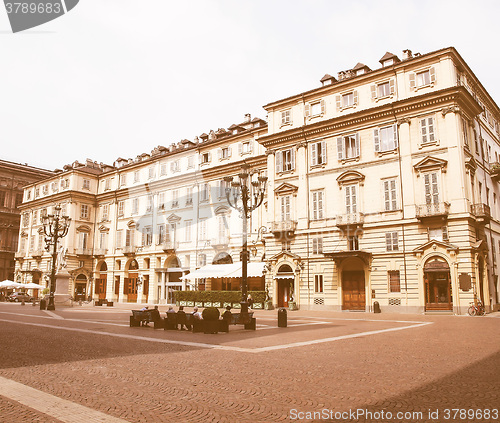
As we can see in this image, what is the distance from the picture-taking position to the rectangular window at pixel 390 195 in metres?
31.0

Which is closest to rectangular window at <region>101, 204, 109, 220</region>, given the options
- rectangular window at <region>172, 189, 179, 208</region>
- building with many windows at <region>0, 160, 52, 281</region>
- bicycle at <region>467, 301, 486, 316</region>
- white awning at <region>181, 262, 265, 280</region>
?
rectangular window at <region>172, 189, 179, 208</region>

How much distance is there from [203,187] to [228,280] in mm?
10749

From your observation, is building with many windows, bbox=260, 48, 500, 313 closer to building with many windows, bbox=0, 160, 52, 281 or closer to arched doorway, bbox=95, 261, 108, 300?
arched doorway, bbox=95, 261, 108, 300

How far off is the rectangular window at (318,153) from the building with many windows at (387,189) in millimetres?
93

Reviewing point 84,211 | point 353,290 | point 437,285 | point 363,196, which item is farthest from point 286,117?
point 84,211

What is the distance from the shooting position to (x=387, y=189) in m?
31.4

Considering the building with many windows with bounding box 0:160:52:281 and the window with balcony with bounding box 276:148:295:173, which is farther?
the building with many windows with bounding box 0:160:52:281

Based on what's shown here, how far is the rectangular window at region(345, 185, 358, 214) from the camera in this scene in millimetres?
33031

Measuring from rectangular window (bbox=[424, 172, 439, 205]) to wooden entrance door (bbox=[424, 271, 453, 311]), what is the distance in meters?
4.88

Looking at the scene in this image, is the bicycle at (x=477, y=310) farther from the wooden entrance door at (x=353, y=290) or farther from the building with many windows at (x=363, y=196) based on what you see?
the wooden entrance door at (x=353, y=290)

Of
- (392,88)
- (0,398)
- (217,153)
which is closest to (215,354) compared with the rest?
(0,398)

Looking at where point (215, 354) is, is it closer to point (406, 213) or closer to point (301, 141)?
point (406, 213)

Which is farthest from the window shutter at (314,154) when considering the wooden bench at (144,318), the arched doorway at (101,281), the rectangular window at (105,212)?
the arched doorway at (101,281)

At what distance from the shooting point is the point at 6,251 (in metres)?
68.4
